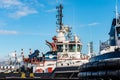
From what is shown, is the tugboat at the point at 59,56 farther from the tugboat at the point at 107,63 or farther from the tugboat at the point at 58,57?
the tugboat at the point at 107,63

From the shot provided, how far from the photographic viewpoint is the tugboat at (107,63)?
40.9m

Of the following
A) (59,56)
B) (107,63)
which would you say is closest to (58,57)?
(59,56)

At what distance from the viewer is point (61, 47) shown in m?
79.4

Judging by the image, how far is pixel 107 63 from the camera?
4200 cm

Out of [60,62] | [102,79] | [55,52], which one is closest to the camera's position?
[102,79]

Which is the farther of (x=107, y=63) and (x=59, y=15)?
(x=59, y=15)

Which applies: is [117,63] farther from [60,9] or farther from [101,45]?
[60,9]

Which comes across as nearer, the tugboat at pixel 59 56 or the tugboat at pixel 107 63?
the tugboat at pixel 107 63

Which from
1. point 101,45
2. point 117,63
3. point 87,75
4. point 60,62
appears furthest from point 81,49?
point 117,63

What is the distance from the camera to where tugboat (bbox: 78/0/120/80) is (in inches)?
1610

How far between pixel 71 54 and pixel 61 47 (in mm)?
3175

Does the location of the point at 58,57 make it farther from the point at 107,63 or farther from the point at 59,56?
the point at 107,63

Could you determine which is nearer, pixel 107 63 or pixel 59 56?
pixel 107 63

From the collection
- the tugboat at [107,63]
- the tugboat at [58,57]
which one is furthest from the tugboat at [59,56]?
the tugboat at [107,63]
